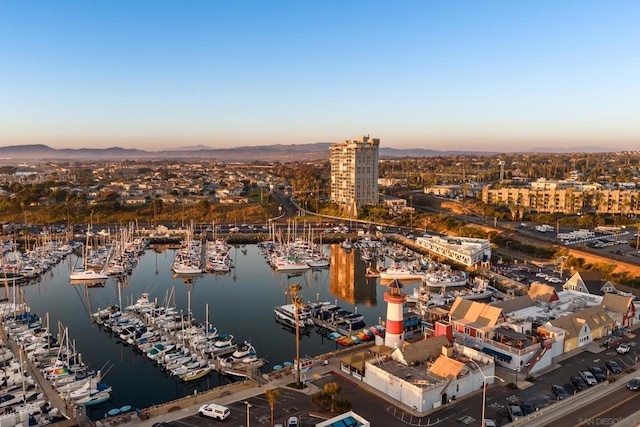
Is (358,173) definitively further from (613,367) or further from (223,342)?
(613,367)

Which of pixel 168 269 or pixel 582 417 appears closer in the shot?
pixel 582 417

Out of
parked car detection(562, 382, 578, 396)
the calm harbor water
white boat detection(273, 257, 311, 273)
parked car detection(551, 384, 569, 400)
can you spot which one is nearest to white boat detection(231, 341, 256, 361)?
the calm harbor water

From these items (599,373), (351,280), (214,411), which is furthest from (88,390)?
(351,280)

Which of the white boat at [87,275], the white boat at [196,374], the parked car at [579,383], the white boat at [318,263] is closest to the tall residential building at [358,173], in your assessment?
the white boat at [318,263]

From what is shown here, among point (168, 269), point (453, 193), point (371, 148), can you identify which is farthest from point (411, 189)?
point (168, 269)

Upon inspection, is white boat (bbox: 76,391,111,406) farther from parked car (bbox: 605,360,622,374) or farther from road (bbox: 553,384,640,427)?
parked car (bbox: 605,360,622,374)

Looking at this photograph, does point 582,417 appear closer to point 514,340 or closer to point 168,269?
point 514,340
